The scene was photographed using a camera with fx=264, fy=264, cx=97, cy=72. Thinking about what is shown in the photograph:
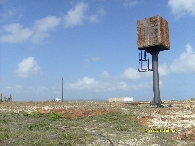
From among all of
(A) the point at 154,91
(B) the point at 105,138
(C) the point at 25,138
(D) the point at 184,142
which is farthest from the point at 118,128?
(A) the point at 154,91

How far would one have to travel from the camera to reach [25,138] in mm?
13594

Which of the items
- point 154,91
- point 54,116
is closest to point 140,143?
point 54,116

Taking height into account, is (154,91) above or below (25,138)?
above

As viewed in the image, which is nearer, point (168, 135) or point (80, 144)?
point (80, 144)

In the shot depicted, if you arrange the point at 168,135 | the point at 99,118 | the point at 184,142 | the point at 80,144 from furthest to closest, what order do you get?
the point at 99,118
the point at 168,135
the point at 184,142
the point at 80,144

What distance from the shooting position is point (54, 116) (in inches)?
913

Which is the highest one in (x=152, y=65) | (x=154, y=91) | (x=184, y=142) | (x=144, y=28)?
(x=144, y=28)

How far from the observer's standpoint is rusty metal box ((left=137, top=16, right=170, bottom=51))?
31891 mm

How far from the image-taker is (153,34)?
106 ft

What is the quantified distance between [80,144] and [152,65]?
22.8 meters

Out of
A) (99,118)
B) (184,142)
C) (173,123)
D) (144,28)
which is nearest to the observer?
(184,142)

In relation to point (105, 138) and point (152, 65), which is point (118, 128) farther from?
point (152, 65)

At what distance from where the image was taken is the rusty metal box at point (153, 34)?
105 feet

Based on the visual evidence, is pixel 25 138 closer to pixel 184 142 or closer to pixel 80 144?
pixel 80 144
